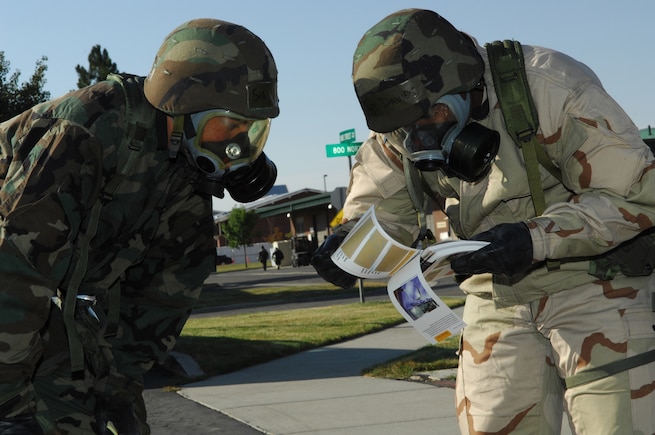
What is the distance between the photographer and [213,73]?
318 centimetres

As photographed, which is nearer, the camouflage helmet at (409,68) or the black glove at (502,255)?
the black glove at (502,255)

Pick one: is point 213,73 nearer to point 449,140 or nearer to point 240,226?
point 449,140

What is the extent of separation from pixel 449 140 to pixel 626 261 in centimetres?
68

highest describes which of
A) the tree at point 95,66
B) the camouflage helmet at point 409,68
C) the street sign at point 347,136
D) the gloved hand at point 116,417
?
the tree at point 95,66

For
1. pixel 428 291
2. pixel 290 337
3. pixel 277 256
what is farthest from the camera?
pixel 277 256

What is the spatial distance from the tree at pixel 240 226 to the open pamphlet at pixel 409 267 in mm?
70391

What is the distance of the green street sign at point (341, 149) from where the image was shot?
1563 cm

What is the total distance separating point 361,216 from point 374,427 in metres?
2.82

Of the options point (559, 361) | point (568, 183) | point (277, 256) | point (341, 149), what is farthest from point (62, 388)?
point (277, 256)

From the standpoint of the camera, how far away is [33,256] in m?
2.67

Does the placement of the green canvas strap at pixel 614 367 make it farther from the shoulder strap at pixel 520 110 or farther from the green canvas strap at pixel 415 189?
the green canvas strap at pixel 415 189

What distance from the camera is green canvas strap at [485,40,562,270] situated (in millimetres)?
3061

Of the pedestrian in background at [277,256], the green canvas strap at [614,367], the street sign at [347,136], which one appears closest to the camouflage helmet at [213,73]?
the green canvas strap at [614,367]

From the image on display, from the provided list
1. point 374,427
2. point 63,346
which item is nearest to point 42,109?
point 63,346
